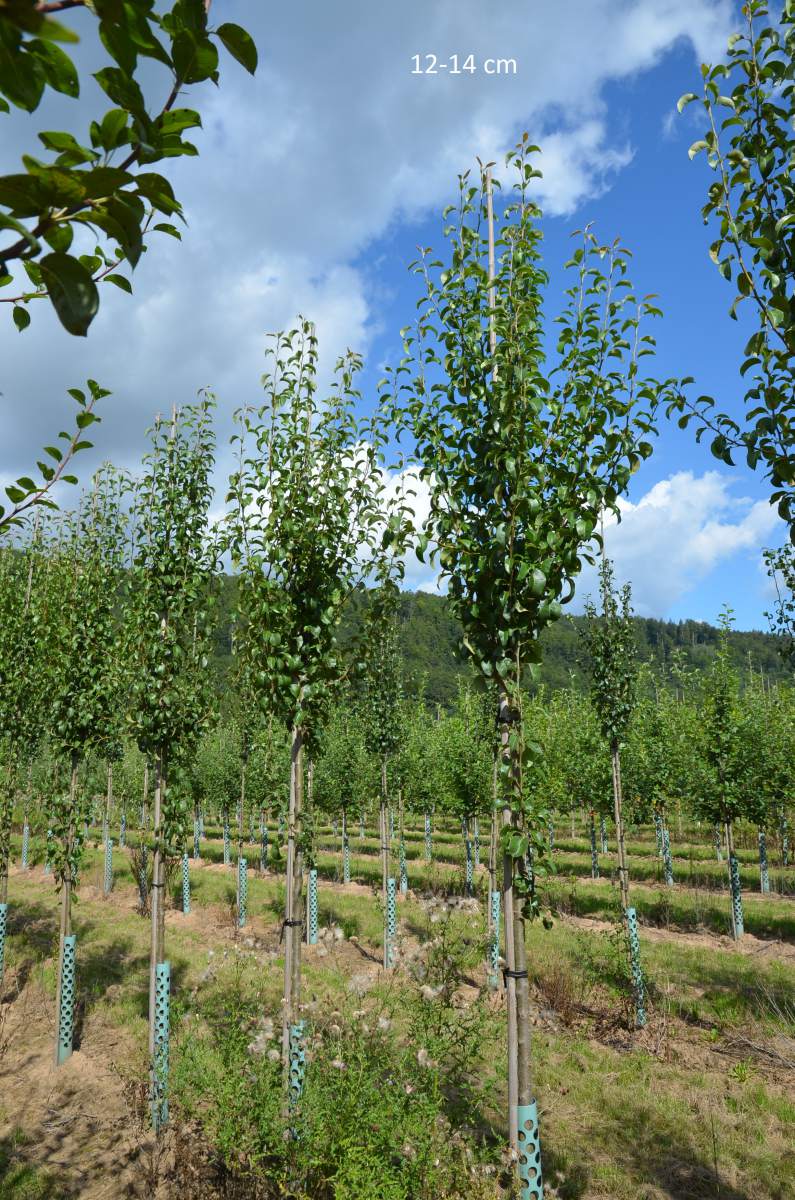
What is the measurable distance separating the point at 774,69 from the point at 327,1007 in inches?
235

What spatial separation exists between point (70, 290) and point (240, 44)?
409mm

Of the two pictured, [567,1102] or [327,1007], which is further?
[567,1102]

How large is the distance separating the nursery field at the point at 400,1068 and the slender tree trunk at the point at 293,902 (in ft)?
0.75

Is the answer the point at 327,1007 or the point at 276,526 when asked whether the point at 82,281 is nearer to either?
the point at 276,526

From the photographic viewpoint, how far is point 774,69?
273 cm

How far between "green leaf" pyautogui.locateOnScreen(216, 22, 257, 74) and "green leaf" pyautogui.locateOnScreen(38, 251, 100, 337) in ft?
1.18

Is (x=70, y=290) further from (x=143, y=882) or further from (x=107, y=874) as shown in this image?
(x=107, y=874)

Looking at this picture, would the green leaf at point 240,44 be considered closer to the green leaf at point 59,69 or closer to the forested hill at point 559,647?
the green leaf at point 59,69

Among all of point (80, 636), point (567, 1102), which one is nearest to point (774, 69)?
point (80, 636)

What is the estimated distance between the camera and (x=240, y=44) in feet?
3.00

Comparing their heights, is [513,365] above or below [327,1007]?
above

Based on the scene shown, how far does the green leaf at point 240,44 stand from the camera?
35.3 inches

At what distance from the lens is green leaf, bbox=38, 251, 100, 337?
85 centimetres

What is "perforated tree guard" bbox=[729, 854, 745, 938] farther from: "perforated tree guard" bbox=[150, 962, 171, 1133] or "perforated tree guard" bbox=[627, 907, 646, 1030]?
"perforated tree guard" bbox=[150, 962, 171, 1133]
